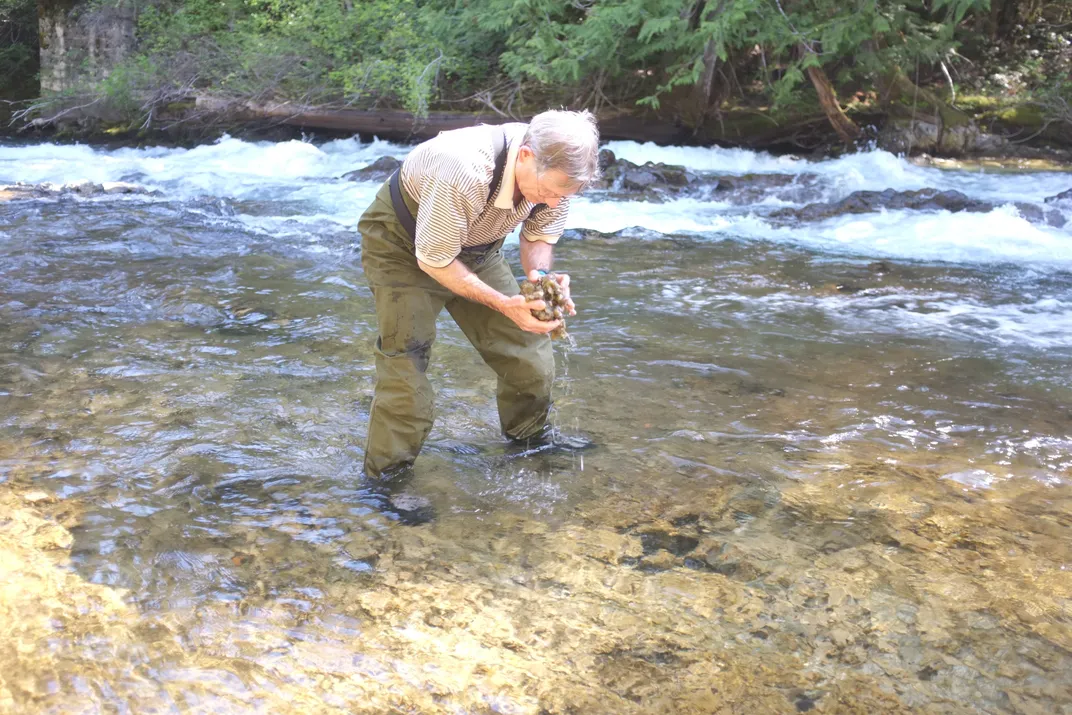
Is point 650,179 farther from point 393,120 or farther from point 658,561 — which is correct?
point 658,561

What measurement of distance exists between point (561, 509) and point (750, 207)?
833 centimetres

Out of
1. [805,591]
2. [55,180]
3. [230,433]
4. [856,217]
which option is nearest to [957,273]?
[856,217]

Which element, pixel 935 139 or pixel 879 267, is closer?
pixel 879 267

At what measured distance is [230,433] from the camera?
4270 mm

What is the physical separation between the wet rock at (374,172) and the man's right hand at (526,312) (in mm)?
9989

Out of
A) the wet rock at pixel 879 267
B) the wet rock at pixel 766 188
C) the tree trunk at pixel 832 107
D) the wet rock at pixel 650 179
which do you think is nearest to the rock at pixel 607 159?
the wet rock at pixel 650 179

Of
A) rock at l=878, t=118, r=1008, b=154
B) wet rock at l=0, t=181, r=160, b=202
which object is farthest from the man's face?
rock at l=878, t=118, r=1008, b=154

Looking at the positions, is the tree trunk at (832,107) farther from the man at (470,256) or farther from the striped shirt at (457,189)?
the striped shirt at (457,189)

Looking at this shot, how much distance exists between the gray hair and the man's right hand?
1.64 ft

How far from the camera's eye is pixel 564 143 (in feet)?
9.24

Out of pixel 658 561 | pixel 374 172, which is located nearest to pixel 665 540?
pixel 658 561

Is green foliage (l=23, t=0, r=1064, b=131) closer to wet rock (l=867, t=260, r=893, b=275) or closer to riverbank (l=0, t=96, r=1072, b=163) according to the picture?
riverbank (l=0, t=96, r=1072, b=163)

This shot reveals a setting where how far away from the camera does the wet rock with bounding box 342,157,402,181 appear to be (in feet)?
42.3

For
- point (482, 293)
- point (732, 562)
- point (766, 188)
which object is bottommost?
point (732, 562)
